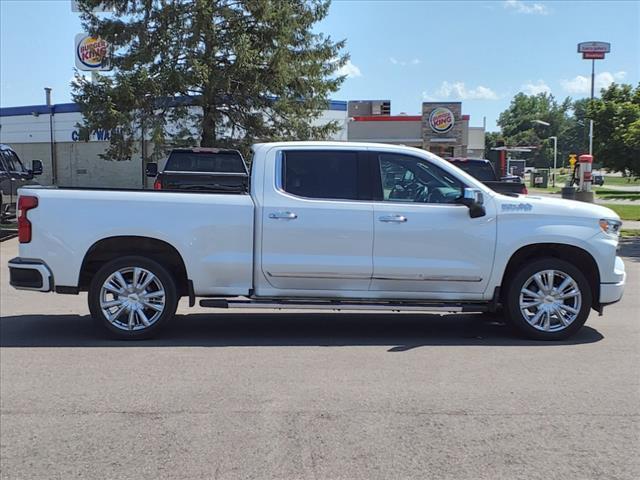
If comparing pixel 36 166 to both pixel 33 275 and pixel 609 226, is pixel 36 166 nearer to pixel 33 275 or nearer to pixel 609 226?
pixel 33 275

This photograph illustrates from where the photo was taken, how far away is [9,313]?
306 inches

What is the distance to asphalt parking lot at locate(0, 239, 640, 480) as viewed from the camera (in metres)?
3.66

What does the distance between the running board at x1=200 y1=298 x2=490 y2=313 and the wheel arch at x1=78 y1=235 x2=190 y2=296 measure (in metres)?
0.48

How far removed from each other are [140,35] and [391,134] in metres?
21.2

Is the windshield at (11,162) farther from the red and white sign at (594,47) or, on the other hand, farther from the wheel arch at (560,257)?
the red and white sign at (594,47)

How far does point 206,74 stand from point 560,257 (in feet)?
48.7

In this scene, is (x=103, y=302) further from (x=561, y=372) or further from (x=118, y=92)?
(x=118, y=92)

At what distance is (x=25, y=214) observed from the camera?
610cm

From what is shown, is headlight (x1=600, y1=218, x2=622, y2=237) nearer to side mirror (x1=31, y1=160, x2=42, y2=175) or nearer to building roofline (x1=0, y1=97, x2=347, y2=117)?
side mirror (x1=31, y1=160, x2=42, y2=175)

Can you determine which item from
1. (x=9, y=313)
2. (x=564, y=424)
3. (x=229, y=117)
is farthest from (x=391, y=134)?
(x=564, y=424)

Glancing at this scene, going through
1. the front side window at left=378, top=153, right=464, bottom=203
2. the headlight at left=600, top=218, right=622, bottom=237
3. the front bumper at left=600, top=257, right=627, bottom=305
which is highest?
the front side window at left=378, top=153, right=464, bottom=203

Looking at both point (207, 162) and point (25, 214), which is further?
point (207, 162)

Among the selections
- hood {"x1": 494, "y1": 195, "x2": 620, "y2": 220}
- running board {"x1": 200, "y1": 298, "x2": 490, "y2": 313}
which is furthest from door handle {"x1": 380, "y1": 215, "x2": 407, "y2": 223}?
hood {"x1": 494, "y1": 195, "x2": 620, "y2": 220}

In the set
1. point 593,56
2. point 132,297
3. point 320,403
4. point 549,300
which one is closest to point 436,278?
point 549,300
